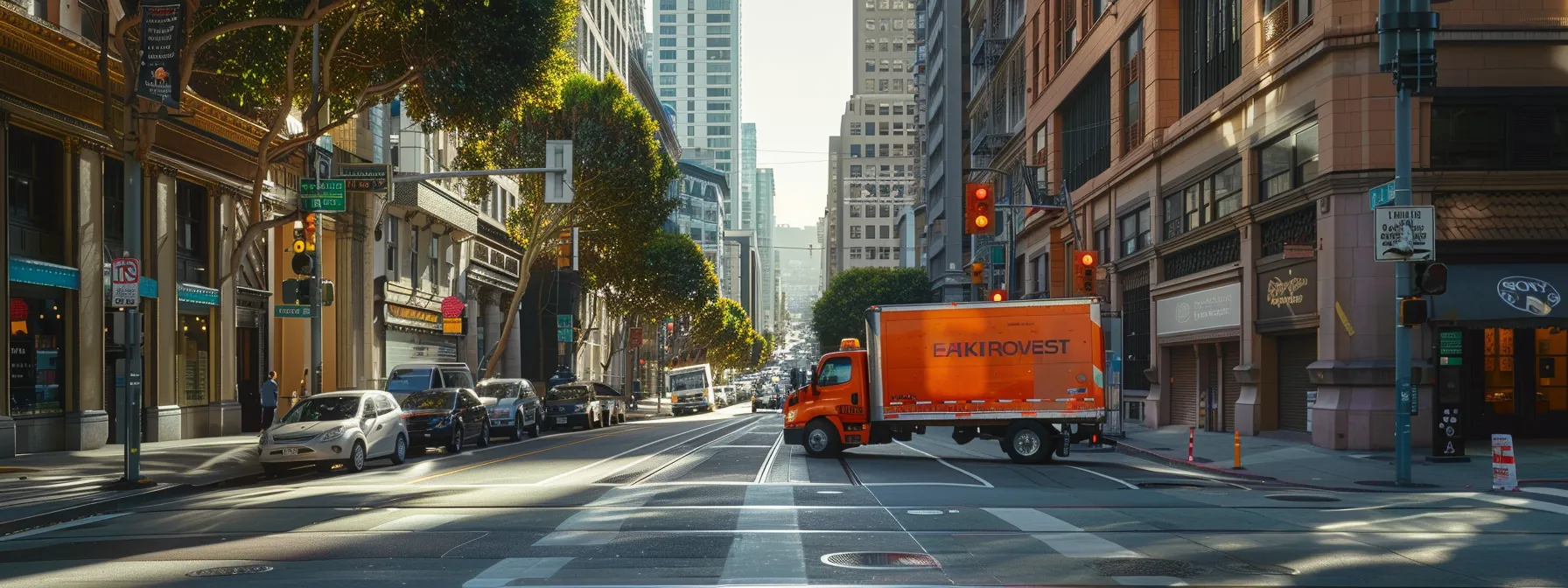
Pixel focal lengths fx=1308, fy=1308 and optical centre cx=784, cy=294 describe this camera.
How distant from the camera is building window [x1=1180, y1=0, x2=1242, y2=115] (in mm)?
32719

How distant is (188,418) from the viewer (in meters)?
30.9

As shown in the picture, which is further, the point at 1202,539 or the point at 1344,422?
the point at 1344,422

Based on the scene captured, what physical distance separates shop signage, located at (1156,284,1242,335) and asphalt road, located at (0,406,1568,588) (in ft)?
39.0

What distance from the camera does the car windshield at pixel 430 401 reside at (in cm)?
2880

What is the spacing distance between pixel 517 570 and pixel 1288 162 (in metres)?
23.2

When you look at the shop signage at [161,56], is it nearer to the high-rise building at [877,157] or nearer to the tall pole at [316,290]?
the tall pole at [316,290]

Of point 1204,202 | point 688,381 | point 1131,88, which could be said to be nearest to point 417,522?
point 1204,202

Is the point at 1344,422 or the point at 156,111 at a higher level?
the point at 156,111

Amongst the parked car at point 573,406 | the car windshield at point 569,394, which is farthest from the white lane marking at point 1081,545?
the car windshield at point 569,394

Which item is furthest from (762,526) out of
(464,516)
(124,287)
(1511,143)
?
(1511,143)

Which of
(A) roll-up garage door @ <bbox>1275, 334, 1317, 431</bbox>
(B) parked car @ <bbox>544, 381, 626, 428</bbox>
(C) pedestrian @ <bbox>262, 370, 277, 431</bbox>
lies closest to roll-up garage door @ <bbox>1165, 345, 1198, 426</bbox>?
(A) roll-up garage door @ <bbox>1275, 334, 1317, 431</bbox>

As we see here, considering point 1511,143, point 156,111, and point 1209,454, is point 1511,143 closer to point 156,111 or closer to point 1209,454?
point 1209,454

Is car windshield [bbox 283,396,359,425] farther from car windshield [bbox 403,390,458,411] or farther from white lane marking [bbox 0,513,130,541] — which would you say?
white lane marking [bbox 0,513,130,541]

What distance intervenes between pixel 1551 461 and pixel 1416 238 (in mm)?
6264
